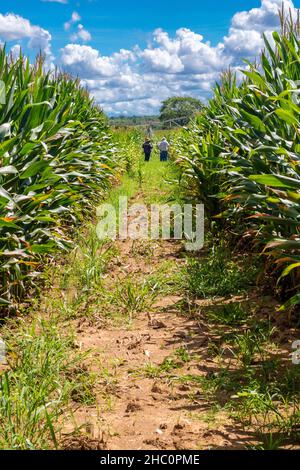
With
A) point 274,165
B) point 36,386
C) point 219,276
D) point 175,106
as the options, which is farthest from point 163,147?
point 175,106

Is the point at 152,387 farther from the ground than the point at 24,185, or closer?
closer

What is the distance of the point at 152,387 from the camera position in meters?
2.78

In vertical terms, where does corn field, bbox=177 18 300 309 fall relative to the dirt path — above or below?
above

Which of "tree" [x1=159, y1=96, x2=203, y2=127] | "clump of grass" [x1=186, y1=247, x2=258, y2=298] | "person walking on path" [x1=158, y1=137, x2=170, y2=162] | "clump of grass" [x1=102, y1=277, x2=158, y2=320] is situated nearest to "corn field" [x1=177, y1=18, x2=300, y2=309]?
"clump of grass" [x1=186, y1=247, x2=258, y2=298]

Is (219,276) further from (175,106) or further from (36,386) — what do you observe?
(175,106)

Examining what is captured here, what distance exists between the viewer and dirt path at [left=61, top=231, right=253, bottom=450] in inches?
89.1

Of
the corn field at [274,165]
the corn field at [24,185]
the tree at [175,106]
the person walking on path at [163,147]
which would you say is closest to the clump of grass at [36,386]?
the corn field at [24,185]

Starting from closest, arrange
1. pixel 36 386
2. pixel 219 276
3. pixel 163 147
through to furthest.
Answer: pixel 36 386 < pixel 219 276 < pixel 163 147

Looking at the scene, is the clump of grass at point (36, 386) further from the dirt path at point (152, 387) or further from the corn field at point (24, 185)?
the corn field at point (24, 185)

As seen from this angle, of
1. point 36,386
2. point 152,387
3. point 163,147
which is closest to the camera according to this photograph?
point 36,386

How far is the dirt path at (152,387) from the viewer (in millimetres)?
2264

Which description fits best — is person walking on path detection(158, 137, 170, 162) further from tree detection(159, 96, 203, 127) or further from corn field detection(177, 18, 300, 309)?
tree detection(159, 96, 203, 127)

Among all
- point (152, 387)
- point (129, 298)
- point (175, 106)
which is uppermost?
point (175, 106)
